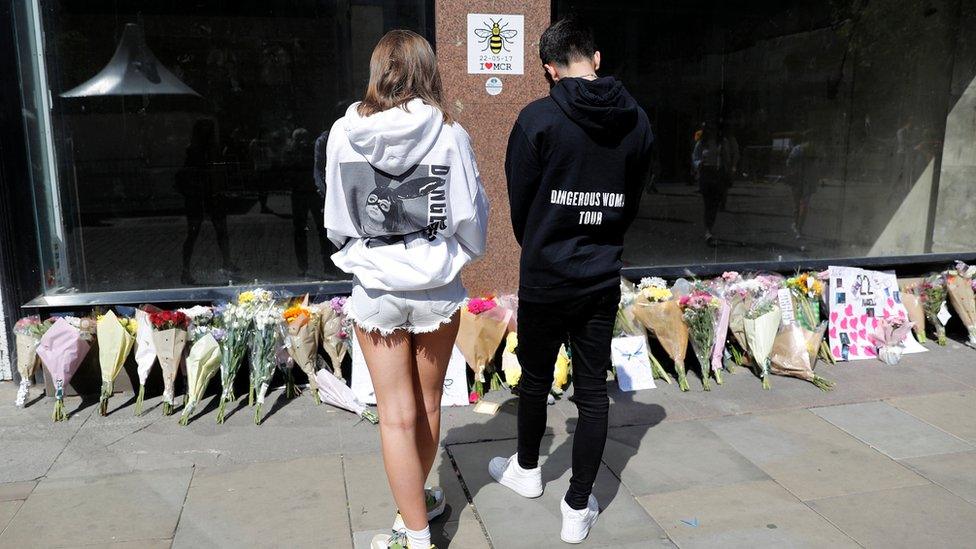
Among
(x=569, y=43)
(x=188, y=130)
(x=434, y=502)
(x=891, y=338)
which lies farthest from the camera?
(x=891, y=338)

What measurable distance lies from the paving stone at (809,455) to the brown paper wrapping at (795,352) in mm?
580

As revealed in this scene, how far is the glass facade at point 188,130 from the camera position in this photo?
5.05 meters

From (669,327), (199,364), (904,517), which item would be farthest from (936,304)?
(199,364)

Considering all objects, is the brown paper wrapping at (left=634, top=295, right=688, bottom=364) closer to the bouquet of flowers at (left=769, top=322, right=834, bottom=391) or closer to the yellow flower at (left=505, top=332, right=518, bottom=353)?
the bouquet of flowers at (left=769, top=322, right=834, bottom=391)

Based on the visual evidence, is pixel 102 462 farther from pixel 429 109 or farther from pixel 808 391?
pixel 808 391

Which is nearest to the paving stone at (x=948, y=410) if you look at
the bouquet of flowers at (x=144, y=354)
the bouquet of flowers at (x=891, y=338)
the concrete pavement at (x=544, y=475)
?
A: the concrete pavement at (x=544, y=475)

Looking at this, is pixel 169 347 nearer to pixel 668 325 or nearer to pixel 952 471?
pixel 668 325

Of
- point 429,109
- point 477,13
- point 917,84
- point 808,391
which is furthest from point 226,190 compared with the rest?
point 917,84

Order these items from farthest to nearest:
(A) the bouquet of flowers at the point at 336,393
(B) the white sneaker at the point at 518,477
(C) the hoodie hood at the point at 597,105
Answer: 1. (A) the bouquet of flowers at the point at 336,393
2. (B) the white sneaker at the point at 518,477
3. (C) the hoodie hood at the point at 597,105

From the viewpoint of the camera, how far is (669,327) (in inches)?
194

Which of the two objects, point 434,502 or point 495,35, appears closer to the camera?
point 434,502

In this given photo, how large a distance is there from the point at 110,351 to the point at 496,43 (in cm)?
300

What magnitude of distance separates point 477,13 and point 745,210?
126 inches

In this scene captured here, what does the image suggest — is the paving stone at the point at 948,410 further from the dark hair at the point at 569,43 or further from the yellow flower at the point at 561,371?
the dark hair at the point at 569,43
